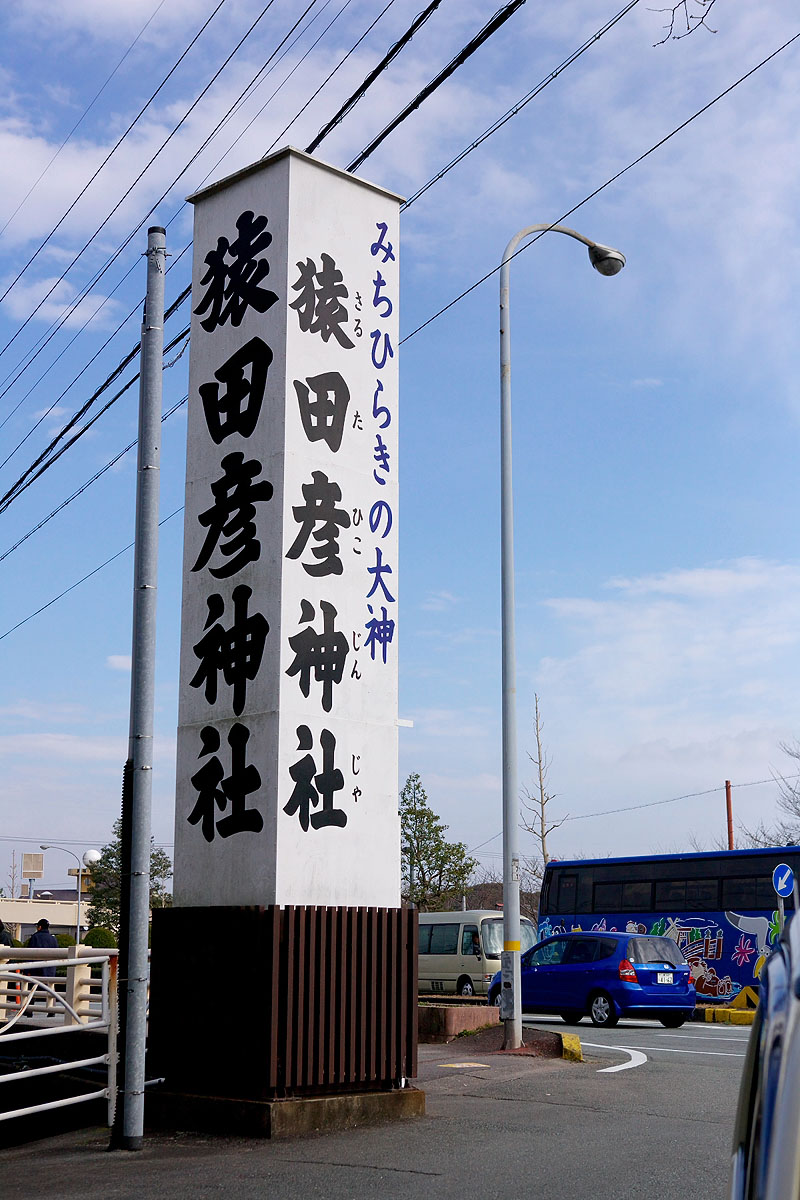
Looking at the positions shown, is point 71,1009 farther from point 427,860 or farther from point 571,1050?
point 427,860

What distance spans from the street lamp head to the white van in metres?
19.1

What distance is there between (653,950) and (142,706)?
13.4 meters

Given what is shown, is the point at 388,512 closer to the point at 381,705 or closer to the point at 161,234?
the point at 381,705

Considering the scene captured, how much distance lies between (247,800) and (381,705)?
4.86ft

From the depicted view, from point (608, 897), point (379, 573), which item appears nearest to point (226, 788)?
point (379, 573)

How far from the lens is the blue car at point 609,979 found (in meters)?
20.0

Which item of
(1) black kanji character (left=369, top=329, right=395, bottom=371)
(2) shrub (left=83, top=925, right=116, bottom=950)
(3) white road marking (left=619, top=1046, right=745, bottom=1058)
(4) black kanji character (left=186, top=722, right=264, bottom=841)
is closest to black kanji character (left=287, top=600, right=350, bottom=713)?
(4) black kanji character (left=186, top=722, right=264, bottom=841)

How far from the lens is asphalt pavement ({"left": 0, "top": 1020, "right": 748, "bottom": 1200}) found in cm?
741

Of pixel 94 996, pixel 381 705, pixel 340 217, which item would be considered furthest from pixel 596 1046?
pixel 340 217

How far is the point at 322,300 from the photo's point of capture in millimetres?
10805

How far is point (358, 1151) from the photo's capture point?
27.9 feet

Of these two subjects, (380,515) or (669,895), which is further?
(669,895)

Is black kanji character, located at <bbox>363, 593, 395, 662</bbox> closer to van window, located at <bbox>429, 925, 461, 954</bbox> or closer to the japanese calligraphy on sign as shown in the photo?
the japanese calligraphy on sign

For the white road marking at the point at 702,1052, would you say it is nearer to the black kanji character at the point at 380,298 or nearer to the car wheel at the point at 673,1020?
the car wheel at the point at 673,1020
